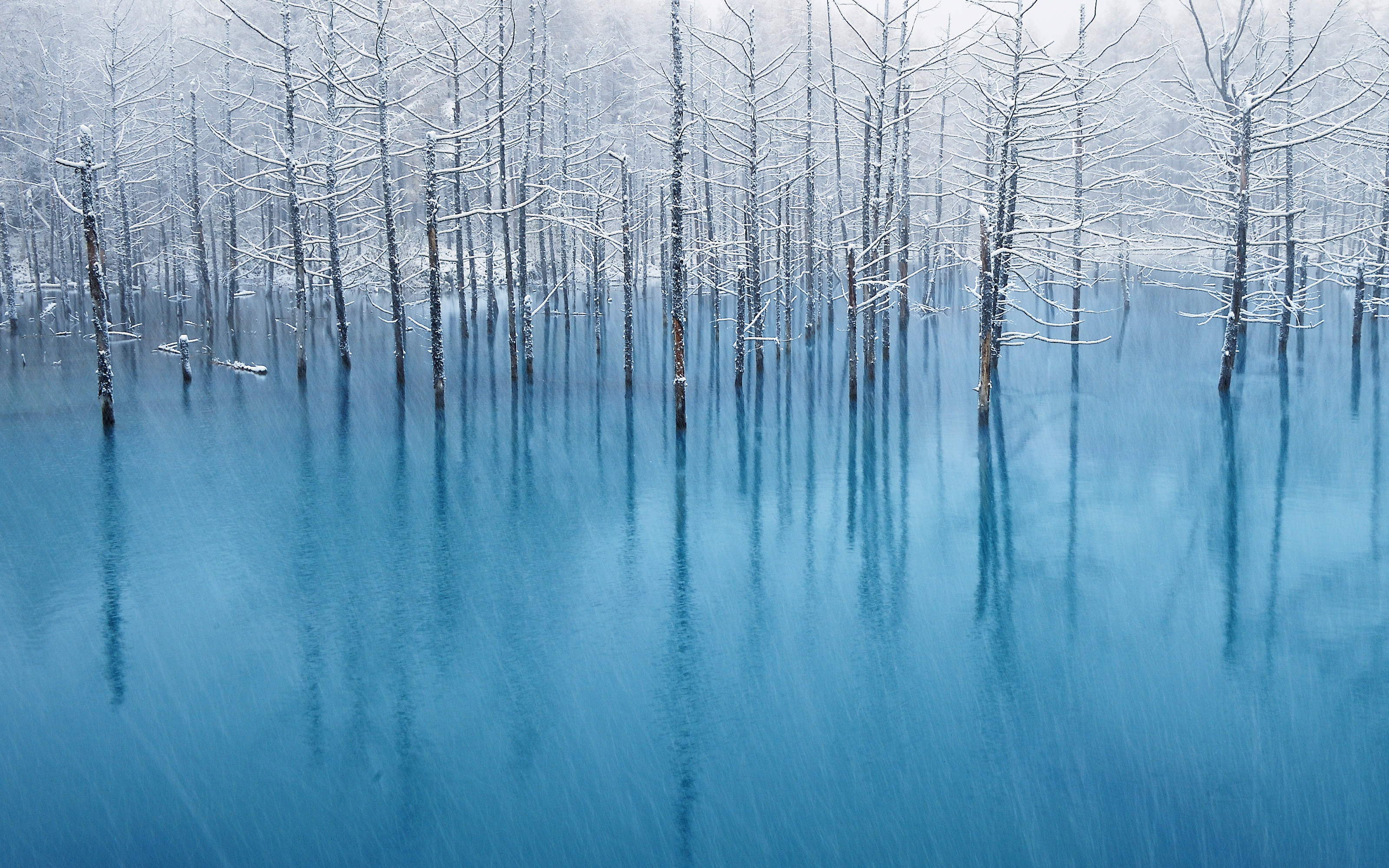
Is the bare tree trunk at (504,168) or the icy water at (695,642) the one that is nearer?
the icy water at (695,642)

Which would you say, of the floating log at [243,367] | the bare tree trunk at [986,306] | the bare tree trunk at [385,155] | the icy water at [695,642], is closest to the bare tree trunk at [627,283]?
the icy water at [695,642]

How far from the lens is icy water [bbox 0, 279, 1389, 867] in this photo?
283 inches

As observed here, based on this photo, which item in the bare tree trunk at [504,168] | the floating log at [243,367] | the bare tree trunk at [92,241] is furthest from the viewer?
the floating log at [243,367]

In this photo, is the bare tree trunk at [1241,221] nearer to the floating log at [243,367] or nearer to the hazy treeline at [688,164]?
the hazy treeline at [688,164]

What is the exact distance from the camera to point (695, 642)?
10.5 metres

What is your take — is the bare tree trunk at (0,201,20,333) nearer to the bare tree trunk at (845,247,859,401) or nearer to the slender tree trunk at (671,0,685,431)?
the slender tree trunk at (671,0,685,431)

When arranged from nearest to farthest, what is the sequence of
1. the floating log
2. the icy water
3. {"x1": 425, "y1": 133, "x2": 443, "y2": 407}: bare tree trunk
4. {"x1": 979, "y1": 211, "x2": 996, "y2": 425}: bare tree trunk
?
the icy water < {"x1": 979, "y1": 211, "x2": 996, "y2": 425}: bare tree trunk < {"x1": 425, "y1": 133, "x2": 443, "y2": 407}: bare tree trunk < the floating log

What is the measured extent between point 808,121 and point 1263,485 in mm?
12839

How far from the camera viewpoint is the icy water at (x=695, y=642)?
23.6 ft

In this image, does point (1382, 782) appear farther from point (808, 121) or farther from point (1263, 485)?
point (808, 121)

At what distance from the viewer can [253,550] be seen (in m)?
13.4

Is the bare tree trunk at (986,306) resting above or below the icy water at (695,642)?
above

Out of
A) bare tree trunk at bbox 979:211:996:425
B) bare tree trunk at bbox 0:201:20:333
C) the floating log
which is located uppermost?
bare tree trunk at bbox 0:201:20:333

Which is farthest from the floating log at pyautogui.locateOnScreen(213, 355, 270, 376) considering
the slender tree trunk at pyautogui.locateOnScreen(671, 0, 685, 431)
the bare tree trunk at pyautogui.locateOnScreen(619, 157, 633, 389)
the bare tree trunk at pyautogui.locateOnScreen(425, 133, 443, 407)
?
the slender tree trunk at pyautogui.locateOnScreen(671, 0, 685, 431)
